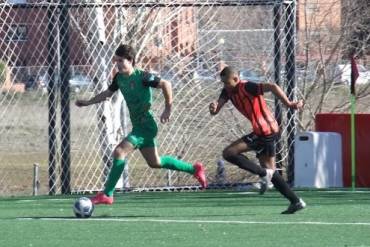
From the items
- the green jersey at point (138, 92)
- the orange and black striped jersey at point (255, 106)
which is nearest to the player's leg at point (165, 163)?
the green jersey at point (138, 92)

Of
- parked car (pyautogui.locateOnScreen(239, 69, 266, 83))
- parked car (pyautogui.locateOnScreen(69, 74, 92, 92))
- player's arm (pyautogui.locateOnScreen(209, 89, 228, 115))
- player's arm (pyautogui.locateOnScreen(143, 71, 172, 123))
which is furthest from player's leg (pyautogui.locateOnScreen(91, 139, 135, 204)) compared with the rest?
parked car (pyautogui.locateOnScreen(239, 69, 266, 83))

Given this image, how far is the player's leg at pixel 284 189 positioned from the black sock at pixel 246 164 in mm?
130

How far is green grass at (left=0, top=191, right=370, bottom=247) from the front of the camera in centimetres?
1025

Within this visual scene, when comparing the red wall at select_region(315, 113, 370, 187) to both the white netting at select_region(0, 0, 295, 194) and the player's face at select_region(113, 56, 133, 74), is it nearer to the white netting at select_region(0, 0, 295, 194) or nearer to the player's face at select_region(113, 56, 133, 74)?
the white netting at select_region(0, 0, 295, 194)

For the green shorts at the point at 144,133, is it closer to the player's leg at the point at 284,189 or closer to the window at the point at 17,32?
the player's leg at the point at 284,189

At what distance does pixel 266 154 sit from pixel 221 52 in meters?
6.18

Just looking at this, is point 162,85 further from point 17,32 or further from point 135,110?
point 17,32

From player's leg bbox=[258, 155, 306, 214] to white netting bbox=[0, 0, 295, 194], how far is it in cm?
410

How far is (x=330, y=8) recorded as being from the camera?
21.2m

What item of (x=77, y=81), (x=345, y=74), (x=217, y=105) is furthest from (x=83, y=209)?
(x=345, y=74)

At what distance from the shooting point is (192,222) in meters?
11.8

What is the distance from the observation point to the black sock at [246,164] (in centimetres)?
1281

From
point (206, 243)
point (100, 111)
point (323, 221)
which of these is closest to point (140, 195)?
point (100, 111)

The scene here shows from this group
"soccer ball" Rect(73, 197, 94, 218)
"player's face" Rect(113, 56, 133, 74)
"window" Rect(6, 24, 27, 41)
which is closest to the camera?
"soccer ball" Rect(73, 197, 94, 218)
